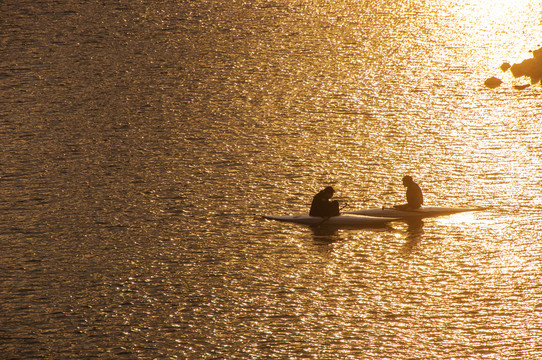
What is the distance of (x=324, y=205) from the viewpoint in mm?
31891

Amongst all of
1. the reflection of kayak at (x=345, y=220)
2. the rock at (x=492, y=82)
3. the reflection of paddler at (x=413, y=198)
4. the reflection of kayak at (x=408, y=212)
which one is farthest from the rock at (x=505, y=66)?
the reflection of kayak at (x=345, y=220)

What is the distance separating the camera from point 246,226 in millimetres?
32344

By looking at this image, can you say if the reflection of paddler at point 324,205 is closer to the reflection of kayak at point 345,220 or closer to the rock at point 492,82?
the reflection of kayak at point 345,220

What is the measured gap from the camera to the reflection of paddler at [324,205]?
104 ft

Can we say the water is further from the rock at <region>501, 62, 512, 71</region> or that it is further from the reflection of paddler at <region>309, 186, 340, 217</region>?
the reflection of paddler at <region>309, 186, 340, 217</region>

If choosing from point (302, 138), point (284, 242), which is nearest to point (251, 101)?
point (302, 138)

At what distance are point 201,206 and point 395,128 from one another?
13.3 metres

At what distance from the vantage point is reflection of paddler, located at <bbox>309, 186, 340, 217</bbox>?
A: 104 feet

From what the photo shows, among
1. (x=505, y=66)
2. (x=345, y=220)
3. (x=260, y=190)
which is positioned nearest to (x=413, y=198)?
(x=345, y=220)

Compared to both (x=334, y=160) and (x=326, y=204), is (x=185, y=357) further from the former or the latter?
(x=334, y=160)

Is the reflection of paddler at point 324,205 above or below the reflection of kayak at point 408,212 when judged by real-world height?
above

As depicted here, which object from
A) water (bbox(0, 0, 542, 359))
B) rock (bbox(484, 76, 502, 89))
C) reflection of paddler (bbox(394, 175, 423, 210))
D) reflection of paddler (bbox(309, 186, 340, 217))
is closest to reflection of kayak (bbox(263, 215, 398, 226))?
reflection of paddler (bbox(309, 186, 340, 217))

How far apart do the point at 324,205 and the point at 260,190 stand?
4519 mm

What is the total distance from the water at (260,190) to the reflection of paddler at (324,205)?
2.92 feet
